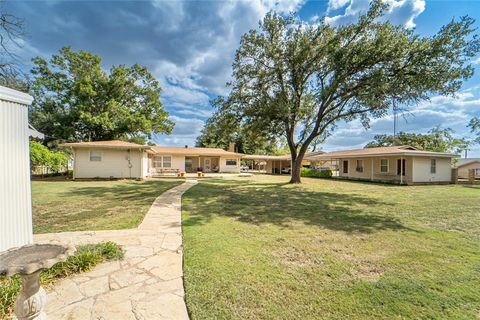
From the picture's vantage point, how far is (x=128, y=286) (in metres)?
2.91

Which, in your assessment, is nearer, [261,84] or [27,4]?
[27,4]

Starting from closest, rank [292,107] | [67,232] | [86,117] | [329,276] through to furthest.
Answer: [329,276]
[67,232]
[292,107]
[86,117]

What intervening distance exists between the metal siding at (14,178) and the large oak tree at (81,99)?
20964 mm

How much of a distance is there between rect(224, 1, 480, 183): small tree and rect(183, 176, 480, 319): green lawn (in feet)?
22.3

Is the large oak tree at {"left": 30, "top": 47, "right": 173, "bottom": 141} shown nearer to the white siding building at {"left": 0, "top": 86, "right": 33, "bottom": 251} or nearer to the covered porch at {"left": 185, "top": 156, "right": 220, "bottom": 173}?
the covered porch at {"left": 185, "top": 156, "right": 220, "bottom": 173}

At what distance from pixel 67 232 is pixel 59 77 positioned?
26.3 meters

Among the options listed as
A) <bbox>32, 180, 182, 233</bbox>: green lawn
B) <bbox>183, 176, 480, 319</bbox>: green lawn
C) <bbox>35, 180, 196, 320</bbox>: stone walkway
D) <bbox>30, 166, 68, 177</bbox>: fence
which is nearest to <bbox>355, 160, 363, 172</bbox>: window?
<bbox>183, 176, 480, 319</bbox>: green lawn

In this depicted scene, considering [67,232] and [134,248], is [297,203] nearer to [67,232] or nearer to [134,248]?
[134,248]

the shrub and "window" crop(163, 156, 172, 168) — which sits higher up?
"window" crop(163, 156, 172, 168)

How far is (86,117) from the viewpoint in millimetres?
21047

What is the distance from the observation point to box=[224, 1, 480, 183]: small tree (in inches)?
390

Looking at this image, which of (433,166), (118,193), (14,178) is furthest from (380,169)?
(14,178)

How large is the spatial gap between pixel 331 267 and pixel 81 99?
27218mm

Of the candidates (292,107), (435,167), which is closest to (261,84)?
(292,107)
